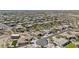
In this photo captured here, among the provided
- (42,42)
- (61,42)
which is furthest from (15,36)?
(61,42)

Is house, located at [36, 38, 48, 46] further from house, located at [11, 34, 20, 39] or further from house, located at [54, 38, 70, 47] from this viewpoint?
house, located at [11, 34, 20, 39]

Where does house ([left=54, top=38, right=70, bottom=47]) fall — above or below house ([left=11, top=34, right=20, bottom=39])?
below

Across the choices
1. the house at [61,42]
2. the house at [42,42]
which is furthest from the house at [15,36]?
the house at [61,42]

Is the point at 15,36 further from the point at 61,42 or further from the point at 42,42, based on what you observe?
the point at 61,42

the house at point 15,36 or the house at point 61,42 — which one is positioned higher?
the house at point 15,36

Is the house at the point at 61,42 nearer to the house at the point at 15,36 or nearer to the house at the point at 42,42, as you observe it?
the house at the point at 42,42

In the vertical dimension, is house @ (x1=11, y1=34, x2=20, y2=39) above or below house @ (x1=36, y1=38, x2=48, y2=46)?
above

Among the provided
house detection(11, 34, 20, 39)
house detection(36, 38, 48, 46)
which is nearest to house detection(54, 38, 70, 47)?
house detection(36, 38, 48, 46)

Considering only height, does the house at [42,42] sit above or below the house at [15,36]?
below
